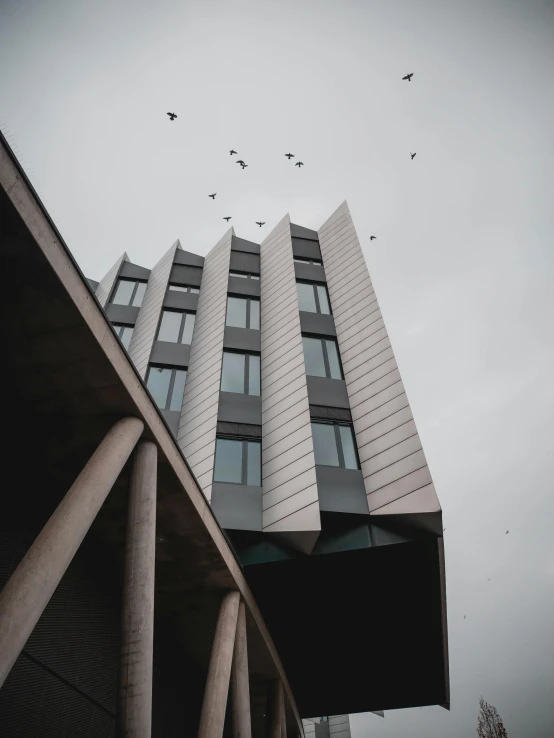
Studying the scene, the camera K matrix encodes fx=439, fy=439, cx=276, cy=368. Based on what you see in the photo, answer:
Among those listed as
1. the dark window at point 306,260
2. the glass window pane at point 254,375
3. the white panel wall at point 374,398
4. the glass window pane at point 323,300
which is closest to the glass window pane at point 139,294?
the dark window at point 306,260

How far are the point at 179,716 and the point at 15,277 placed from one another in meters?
11.7

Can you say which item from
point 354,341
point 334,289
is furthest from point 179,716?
point 334,289

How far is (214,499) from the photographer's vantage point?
13078 millimetres

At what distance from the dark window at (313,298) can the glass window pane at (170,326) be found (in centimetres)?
614

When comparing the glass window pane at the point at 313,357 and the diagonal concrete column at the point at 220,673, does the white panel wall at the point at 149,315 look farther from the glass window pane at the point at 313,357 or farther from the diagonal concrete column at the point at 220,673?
the diagonal concrete column at the point at 220,673

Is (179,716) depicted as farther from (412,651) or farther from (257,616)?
(412,651)

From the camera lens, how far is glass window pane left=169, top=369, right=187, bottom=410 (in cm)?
1784

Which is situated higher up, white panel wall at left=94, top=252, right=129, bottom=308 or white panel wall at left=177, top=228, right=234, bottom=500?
white panel wall at left=94, top=252, right=129, bottom=308

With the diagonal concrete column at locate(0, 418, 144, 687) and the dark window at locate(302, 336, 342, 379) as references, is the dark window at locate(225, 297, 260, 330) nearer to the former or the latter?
Result: the dark window at locate(302, 336, 342, 379)

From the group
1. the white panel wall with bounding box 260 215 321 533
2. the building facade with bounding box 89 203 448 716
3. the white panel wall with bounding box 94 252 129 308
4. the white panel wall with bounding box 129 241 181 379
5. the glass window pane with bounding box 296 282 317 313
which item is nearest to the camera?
the building facade with bounding box 89 203 448 716

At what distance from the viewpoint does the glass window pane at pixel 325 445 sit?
45.8 ft

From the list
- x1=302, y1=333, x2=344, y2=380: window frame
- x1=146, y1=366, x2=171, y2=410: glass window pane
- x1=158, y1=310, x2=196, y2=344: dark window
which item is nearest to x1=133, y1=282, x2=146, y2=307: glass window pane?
x1=158, y1=310, x2=196, y2=344: dark window

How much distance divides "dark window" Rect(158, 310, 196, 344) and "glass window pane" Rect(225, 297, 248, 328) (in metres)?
2.22

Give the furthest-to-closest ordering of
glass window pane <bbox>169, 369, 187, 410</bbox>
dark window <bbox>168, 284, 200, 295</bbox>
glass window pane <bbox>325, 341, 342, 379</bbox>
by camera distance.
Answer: dark window <bbox>168, 284, 200, 295</bbox>, glass window pane <bbox>169, 369, 187, 410</bbox>, glass window pane <bbox>325, 341, 342, 379</bbox>
